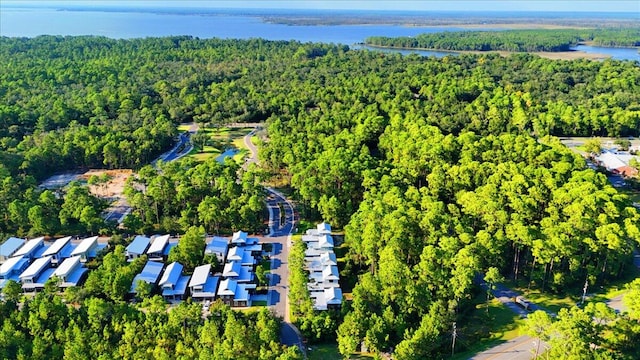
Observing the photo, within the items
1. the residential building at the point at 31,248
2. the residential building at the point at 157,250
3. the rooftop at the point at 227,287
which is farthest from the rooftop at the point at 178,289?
the residential building at the point at 31,248

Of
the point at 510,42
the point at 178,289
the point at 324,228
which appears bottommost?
the point at 178,289

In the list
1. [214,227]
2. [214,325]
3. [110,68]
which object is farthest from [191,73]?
[214,325]

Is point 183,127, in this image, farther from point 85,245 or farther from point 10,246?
point 85,245

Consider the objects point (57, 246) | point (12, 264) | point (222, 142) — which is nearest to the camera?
point (12, 264)

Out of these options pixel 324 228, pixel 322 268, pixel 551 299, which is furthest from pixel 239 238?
pixel 551 299

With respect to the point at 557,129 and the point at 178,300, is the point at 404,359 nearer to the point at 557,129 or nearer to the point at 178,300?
the point at 178,300
